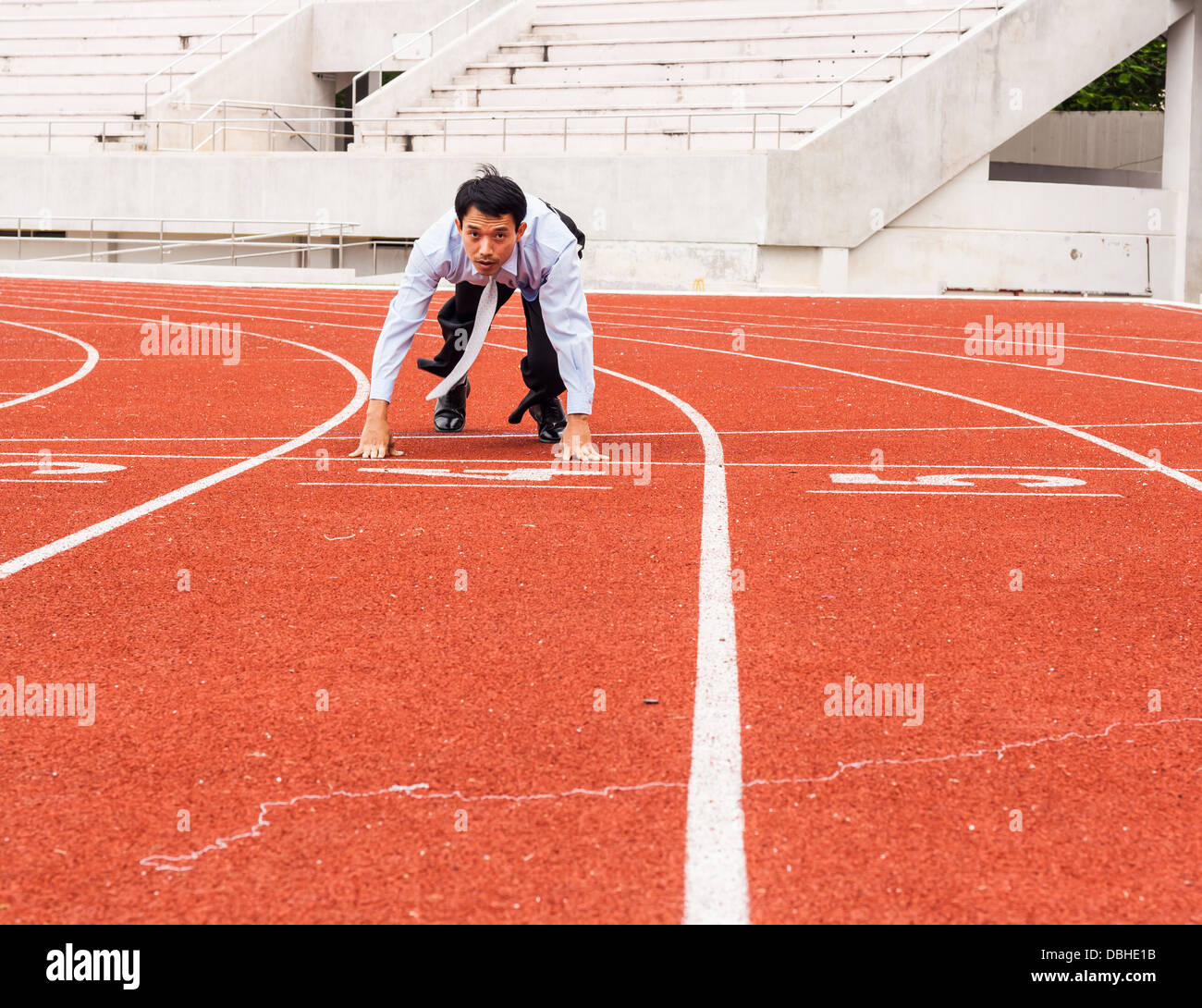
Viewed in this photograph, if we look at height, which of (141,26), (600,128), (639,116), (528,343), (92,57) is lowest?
(528,343)

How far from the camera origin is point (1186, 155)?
98.7 ft

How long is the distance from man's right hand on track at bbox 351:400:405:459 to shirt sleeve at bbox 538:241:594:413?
939 mm

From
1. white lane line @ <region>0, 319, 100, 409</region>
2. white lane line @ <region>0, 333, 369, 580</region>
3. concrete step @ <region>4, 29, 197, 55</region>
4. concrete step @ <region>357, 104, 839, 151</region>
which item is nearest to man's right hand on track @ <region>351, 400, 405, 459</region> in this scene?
white lane line @ <region>0, 333, 369, 580</region>

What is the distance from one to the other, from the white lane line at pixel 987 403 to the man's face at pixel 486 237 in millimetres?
3539

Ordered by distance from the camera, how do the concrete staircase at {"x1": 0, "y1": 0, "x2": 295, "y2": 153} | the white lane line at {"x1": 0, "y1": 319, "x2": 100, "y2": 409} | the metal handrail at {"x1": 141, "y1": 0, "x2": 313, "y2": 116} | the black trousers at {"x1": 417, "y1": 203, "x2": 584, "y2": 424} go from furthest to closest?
the metal handrail at {"x1": 141, "y1": 0, "x2": 313, "y2": 116} < the concrete staircase at {"x1": 0, "y1": 0, "x2": 295, "y2": 153} < the white lane line at {"x1": 0, "y1": 319, "x2": 100, "y2": 409} < the black trousers at {"x1": 417, "y1": 203, "x2": 584, "y2": 424}

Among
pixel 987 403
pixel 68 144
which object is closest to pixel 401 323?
pixel 987 403

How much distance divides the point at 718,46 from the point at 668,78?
1318 mm

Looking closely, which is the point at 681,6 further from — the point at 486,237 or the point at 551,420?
the point at 486,237

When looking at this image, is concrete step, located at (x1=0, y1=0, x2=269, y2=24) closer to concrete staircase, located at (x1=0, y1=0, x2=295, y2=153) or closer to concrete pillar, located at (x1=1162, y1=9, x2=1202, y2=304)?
concrete staircase, located at (x1=0, y1=0, x2=295, y2=153)

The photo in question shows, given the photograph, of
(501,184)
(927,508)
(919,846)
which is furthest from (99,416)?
(919,846)

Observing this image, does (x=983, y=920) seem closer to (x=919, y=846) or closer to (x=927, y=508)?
(x=919, y=846)

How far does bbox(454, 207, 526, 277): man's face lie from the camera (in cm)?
752

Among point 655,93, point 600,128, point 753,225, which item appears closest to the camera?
point 753,225

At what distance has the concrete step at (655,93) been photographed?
96.6 ft
